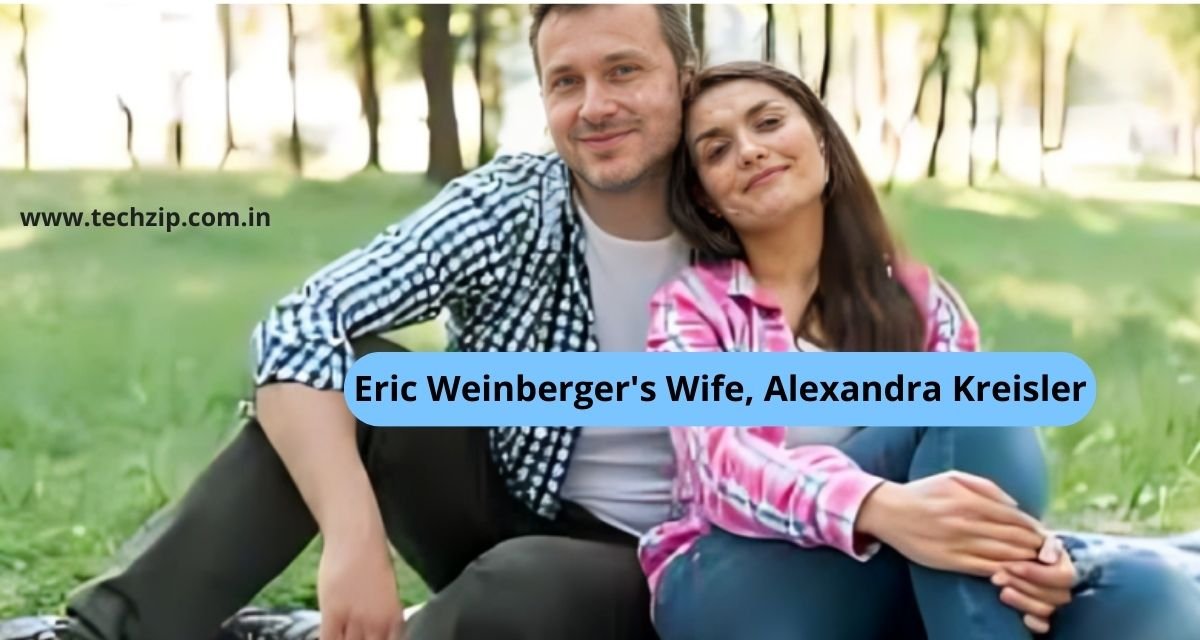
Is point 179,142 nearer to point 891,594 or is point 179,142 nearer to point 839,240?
point 839,240

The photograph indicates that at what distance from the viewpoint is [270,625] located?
1901mm

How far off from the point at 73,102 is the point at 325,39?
39 cm

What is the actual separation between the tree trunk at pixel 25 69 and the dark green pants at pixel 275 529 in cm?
55

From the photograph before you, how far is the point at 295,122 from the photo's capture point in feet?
6.17

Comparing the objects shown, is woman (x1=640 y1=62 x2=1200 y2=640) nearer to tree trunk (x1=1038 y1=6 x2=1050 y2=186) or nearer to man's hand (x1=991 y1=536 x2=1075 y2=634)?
man's hand (x1=991 y1=536 x2=1075 y2=634)

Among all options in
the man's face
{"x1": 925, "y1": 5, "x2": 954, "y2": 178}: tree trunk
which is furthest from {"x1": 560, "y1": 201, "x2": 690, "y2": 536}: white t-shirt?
{"x1": 925, "y1": 5, "x2": 954, "y2": 178}: tree trunk

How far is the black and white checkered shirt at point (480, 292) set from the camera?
5.82 ft

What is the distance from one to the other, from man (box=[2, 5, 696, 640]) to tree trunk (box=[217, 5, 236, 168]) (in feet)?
0.82

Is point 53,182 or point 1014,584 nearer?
point 1014,584

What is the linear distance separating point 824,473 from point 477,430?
0.51m

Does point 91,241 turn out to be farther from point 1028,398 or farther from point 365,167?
point 1028,398

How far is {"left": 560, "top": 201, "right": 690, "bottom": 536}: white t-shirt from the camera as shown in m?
1.85

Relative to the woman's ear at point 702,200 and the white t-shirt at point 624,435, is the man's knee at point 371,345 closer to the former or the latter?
the white t-shirt at point 624,435

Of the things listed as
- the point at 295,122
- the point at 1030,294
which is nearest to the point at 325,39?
the point at 295,122
